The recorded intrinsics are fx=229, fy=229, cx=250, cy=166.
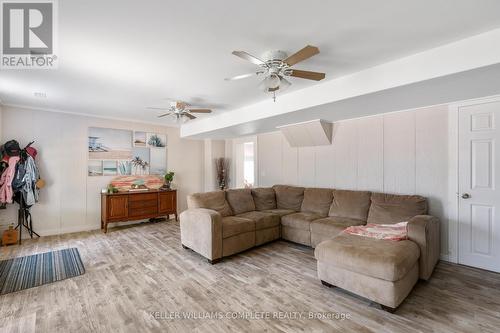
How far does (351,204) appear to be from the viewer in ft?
12.4

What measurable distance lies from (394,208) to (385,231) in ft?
2.24

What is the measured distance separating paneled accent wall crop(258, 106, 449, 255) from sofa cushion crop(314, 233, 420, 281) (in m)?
1.33

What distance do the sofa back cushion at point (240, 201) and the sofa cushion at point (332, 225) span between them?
4.19ft

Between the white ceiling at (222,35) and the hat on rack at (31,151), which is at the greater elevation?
the white ceiling at (222,35)

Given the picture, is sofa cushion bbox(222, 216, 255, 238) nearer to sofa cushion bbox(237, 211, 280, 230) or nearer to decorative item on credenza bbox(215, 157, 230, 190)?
Answer: sofa cushion bbox(237, 211, 280, 230)

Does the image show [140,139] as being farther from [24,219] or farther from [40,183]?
[24,219]

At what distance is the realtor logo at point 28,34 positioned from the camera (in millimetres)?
1769

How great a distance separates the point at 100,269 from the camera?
10.1 feet

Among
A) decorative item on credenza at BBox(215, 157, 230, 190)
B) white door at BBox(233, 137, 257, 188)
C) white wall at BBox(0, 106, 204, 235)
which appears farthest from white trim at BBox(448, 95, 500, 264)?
white wall at BBox(0, 106, 204, 235)

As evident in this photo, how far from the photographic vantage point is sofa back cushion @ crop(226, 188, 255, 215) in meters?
4.21

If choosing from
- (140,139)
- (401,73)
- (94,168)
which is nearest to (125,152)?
(140,139)

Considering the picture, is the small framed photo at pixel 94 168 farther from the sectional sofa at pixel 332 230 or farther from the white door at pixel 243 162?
the white door at pixel 243 162

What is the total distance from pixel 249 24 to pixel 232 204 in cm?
297

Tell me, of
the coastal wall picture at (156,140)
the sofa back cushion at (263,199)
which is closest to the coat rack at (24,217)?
the coastal wall picture at (156,140)
